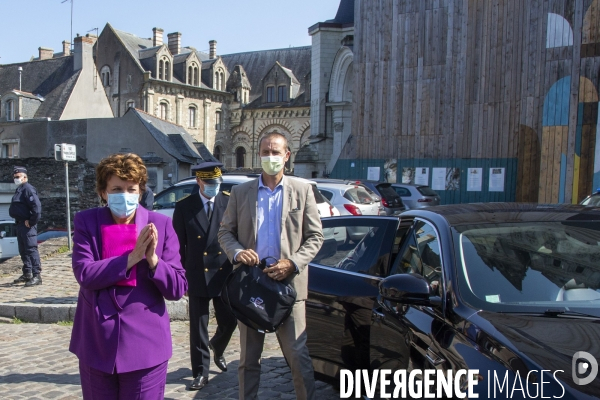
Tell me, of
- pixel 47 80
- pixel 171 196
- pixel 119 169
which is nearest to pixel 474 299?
pixel 119 169

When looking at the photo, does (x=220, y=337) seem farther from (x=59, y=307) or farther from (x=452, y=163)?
(x=452, y=163)

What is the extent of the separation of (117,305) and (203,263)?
2.44 metres

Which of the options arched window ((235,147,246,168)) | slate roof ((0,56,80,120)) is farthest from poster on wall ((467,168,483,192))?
arched window ((235,147,246,168))

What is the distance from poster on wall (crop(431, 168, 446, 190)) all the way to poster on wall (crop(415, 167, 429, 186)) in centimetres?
24

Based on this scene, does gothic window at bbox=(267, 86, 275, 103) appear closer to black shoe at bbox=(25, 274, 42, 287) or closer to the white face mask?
black shoe at bbox=(25, 274, 42, 287)

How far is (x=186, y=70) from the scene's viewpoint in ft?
184

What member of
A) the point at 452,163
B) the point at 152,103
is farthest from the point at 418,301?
the point at 152,103

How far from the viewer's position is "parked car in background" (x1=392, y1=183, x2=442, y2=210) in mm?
17453

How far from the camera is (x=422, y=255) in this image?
3883 millimetres

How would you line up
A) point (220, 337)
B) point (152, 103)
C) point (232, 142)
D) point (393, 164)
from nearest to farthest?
point (220, 337)
point (393, 164)
point (152, 103)
point (232, 142)

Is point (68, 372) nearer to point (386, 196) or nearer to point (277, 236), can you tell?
point (277, 236)

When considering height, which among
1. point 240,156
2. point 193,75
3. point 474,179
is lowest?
point 474,179

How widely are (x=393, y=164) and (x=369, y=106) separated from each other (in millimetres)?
2476

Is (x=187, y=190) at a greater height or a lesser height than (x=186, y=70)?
lesser
